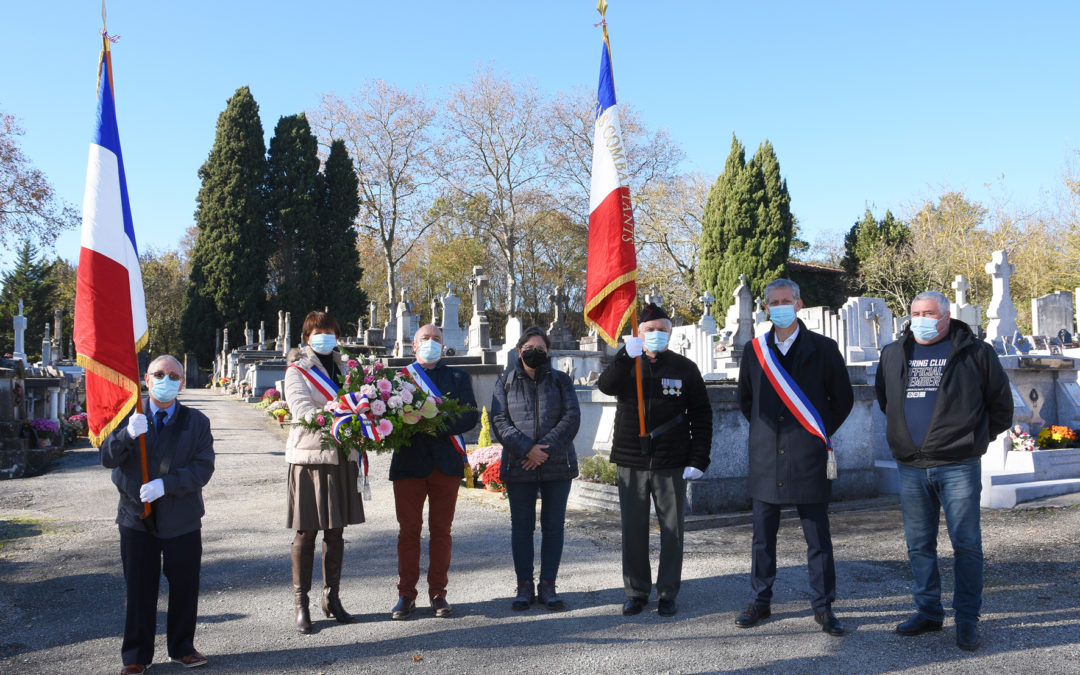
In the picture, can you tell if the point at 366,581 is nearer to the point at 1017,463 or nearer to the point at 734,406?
the point at 734,406

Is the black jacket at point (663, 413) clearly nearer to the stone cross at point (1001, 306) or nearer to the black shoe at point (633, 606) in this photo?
the black shoe at point (633, 606)

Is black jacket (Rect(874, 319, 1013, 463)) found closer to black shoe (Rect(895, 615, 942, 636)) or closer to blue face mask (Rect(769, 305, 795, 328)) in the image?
blue face mask (Rect(769, 305, 795, 328))

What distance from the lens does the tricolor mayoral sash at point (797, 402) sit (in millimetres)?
4641

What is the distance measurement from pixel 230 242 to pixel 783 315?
164 feet

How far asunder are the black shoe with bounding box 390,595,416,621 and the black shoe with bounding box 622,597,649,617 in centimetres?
134

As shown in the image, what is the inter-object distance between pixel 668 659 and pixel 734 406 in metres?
Result: 4.38

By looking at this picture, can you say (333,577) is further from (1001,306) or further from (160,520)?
(1001,306)

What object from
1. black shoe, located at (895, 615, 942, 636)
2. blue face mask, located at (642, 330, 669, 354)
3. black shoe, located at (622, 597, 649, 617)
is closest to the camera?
black shoe, located at (895, 615, 942, 636)

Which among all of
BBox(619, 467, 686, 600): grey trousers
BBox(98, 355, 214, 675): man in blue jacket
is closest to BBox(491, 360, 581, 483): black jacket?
BBox(619, 467, 686, 600): grey trousers

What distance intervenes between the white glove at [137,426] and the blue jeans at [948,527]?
14.1 ft

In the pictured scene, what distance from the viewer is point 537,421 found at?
203 inches

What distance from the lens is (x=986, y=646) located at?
167 inches

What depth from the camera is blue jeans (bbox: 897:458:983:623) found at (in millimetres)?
4301

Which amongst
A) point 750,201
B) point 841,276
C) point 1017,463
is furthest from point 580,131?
point 1017,463
